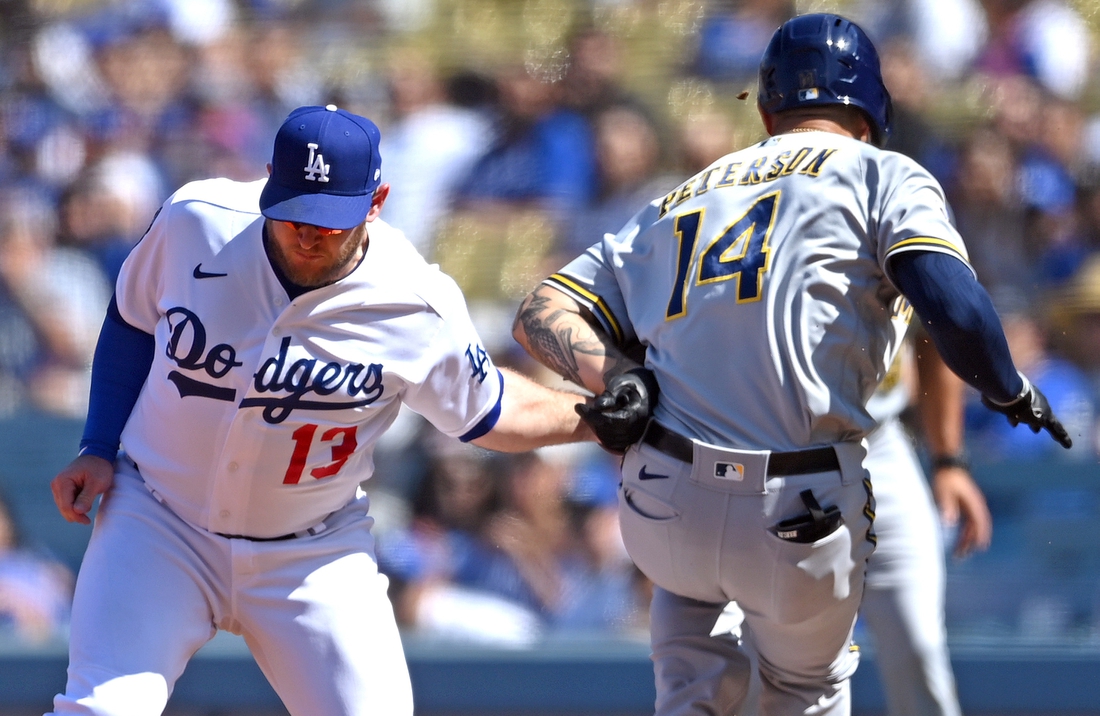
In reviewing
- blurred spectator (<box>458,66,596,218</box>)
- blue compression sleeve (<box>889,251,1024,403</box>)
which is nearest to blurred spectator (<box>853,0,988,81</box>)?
blurred spectator (<box>458,66,596,218</box>)

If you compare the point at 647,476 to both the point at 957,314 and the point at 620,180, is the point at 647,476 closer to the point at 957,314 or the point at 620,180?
the point at 957,314

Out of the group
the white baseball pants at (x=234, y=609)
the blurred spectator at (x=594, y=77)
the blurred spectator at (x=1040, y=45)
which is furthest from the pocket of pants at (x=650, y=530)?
the blurred spectator at (x=1040, y=45)

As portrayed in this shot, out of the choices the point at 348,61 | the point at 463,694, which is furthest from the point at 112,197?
the point at 463,694

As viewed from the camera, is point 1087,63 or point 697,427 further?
point 1087,63

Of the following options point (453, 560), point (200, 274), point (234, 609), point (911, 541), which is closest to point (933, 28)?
point (453, 560)

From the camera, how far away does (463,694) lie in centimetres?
514

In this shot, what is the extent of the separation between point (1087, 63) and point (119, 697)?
5280 mm

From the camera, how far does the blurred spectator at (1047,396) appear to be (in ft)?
17.1

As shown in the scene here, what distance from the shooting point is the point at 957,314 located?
2.28 meters

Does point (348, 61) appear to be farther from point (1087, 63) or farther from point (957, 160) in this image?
point (1087, 63)

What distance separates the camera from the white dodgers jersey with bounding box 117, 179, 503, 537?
2559mm

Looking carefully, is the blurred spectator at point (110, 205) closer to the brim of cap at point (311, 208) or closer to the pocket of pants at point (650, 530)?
the brim of cap at point (311, 208)

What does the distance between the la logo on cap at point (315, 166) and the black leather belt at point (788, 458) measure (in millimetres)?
872

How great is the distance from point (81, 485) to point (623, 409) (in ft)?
3.91
